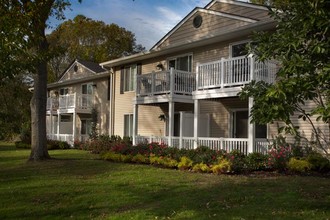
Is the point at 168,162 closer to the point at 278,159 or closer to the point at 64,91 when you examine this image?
the point at 278,159

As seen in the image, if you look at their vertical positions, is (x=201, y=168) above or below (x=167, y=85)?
below

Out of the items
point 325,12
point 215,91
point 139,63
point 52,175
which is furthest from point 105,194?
point 139,63

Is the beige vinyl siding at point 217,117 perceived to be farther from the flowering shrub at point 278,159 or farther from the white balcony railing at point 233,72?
the flowering shrub at point 278,159

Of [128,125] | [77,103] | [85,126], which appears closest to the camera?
[128,125]

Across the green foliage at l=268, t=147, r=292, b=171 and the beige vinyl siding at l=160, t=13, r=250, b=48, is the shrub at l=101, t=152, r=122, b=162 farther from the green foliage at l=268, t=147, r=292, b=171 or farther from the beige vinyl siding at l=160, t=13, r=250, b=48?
the green foliage at l=268, t=147, r=292, b=171

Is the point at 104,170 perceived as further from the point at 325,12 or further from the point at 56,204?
the point at 325,12

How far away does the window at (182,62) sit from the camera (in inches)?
779

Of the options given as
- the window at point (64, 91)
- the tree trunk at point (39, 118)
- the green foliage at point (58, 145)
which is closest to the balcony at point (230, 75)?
the tree trunk at point (39, 118)

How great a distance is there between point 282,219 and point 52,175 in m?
8.48

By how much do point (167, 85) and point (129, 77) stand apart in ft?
21.8

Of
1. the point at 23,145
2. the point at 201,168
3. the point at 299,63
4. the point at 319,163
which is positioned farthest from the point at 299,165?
the point at 23,145

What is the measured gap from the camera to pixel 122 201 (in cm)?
878

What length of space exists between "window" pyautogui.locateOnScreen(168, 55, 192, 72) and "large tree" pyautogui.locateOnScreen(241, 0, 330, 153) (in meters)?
13.5

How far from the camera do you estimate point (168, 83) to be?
707 inches
